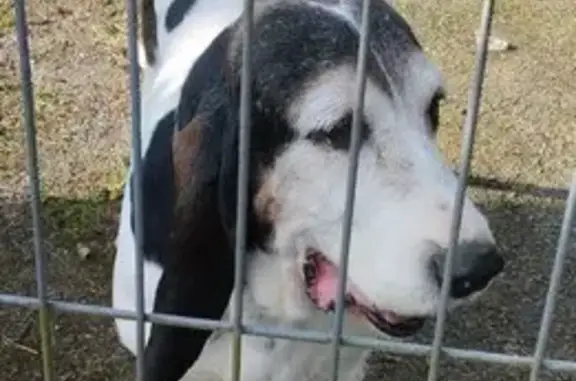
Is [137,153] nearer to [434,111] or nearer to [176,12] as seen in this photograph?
[434,111]

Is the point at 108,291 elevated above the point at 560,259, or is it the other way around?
the point at 560,259

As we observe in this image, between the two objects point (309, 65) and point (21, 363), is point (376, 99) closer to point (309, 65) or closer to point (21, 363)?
point (309, 65)

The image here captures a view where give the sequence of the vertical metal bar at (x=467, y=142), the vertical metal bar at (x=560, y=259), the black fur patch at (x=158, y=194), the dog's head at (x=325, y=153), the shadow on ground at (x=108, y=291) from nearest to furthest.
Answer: the vertical metal bar at (x=467, y=142) → the vertical metal bar at (x=560, y=259) → the dog's head at (x=325, y=153) → the black fur patch at (x=158, y=194) → the shadow on ground at (x=108, y=291)

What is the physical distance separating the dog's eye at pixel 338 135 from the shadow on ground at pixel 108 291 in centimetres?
79

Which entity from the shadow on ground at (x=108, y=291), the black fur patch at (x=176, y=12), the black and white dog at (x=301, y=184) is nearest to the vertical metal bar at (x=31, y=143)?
the black and white dog at (x=301, y=184)

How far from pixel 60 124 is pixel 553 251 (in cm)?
120

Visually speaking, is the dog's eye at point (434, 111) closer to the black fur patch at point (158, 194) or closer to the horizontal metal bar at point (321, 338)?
the black fur patch at point (158, 194)

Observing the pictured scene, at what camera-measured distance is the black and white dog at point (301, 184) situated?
5.78 feet

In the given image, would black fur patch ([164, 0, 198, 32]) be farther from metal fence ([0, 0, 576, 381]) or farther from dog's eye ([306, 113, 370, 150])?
metal fence ([0, 0, 576, 381])

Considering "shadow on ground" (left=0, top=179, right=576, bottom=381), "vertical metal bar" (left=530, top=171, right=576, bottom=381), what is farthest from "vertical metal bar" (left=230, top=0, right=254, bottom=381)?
"shadow on ground" (left=0, top=179, right=576, bottom=381)

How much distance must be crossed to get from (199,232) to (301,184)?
18 centimetres

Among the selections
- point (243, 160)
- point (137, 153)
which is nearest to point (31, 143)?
point (137, 153)

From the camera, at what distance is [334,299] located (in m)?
1.91

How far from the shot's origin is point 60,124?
3.10 meters
